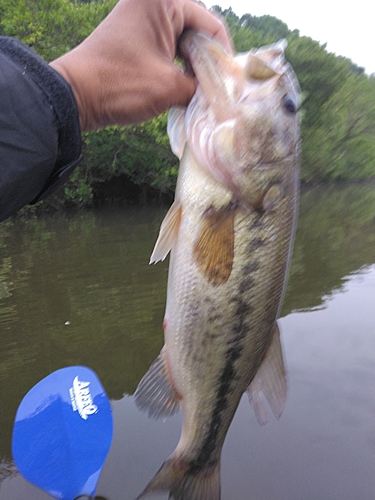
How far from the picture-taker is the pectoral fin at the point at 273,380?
1838 mm

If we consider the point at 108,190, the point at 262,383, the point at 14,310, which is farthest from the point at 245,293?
the point at 108,190

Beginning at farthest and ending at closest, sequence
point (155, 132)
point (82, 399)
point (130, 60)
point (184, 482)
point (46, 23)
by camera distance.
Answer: point (155, 132) < point (46, 23) < point (82, 399) < point (184, 482) < point (130, 60)

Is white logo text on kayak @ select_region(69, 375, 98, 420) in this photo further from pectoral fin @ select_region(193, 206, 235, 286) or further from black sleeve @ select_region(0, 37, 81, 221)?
black sleeve @ select_region(0, 37, 81, 221)

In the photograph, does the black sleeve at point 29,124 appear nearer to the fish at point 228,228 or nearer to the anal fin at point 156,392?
the fish at point 228,228

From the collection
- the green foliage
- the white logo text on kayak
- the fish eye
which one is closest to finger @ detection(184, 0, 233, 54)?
the fish eye

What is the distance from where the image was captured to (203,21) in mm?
1507

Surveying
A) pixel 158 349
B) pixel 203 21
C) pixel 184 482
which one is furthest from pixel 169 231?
pixel 158 349

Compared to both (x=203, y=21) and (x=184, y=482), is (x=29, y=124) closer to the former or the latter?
(x=203, y=21)

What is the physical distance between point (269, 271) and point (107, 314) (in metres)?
5.98

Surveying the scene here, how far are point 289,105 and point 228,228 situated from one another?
0.50 m

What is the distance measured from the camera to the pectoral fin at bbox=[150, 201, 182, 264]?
5.39 ft

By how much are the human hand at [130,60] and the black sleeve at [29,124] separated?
0.11 m

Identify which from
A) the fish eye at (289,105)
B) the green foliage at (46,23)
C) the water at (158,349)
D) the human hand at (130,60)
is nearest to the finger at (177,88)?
the human hand at (130,60)

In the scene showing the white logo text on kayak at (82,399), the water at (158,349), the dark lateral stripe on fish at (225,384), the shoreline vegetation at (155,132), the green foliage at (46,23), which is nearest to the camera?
the dark lateral stripe on fish at (225,384)
